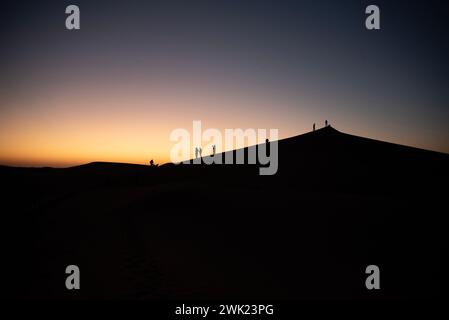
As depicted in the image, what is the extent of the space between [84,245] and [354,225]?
9.13 m

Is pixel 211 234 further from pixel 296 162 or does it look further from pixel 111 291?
pixel 296 162

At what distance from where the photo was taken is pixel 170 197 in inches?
588

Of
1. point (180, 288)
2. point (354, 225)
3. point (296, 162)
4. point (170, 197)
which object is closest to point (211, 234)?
point (180, 288)

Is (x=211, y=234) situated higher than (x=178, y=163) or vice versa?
(x=178, y=163)

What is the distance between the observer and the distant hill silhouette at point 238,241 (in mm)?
5758

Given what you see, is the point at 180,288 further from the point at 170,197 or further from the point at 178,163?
the point at 178,163

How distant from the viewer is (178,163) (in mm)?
29000

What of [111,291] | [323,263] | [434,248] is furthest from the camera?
[434,248]

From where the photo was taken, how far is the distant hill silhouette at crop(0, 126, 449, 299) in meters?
5.76

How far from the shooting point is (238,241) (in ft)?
27.3
